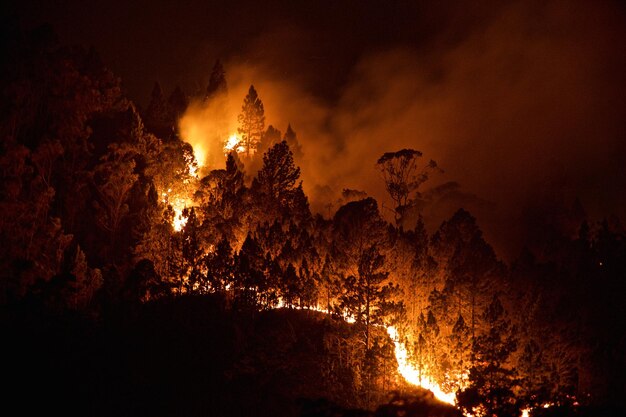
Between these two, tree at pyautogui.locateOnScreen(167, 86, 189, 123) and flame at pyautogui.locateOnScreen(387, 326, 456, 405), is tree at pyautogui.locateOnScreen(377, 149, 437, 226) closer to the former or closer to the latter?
flame at pyautogui.locateOnScreen(387, 326, 456, 405)

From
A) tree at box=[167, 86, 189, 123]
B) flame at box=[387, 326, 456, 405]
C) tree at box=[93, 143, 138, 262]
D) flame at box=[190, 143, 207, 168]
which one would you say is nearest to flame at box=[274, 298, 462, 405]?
flame at box=[387, 326, 456, 405]

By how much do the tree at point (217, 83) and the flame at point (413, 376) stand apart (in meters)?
54.0

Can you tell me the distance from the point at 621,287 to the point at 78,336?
40.9m

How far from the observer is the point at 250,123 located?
2867 inches

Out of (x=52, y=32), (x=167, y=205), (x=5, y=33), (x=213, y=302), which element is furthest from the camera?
(x=167, y=205)

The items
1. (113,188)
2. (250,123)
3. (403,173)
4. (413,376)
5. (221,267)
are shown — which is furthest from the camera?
(250,123)

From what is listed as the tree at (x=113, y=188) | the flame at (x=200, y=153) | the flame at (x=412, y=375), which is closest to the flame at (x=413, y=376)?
the flame at (x=412, y=375)

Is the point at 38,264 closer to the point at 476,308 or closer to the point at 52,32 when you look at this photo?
the point at 52,32

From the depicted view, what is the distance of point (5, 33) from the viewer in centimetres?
4000

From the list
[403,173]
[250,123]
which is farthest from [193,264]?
[250,123]

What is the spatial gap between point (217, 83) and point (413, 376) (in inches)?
2337

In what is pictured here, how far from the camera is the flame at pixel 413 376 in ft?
102

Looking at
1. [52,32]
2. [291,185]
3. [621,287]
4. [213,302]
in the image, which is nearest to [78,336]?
[213,302]

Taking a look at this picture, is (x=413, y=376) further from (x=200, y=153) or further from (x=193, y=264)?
(x=200, y=153)
